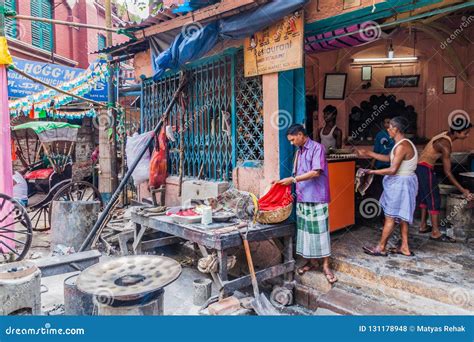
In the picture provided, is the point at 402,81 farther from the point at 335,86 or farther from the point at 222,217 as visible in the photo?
the point at 222,217

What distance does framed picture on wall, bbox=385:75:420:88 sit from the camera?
33.1 ft

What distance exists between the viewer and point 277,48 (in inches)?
218

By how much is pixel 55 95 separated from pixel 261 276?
10.6 m

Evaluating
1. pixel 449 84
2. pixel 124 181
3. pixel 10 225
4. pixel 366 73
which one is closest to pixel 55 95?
pixel 124 181

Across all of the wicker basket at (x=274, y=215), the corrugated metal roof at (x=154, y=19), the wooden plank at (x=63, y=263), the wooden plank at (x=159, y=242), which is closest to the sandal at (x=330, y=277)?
the wicker basket at (x=274, y=215)

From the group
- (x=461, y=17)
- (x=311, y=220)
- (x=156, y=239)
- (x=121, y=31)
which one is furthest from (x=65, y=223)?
(x=461, y=17)

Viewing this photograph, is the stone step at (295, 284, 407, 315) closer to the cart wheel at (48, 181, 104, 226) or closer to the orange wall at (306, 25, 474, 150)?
the cart wheel at (48, 181, 104, 226)

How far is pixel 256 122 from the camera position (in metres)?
6.29

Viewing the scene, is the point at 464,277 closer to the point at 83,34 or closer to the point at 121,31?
the point at 121,31

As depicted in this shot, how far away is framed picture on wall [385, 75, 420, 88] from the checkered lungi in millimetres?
6583

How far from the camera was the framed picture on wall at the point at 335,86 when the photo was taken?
33.8ft

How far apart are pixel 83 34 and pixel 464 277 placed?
20986 millimetres

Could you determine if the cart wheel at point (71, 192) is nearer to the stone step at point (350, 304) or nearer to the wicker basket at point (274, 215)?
the wicker basket at point (274, 215)
